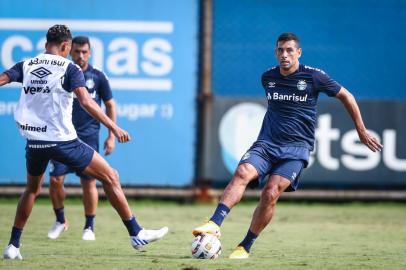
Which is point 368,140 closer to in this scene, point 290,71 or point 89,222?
point 290,71

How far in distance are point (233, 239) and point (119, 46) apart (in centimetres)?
572

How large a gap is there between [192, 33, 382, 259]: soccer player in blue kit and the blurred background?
6688 millimetres

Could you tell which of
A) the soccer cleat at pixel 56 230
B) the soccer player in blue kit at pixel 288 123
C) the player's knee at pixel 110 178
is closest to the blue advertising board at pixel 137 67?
the soccer cleat at pixel 56 230

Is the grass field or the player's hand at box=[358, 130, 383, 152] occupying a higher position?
the player's hand at box=[358, 130, 383, 152]

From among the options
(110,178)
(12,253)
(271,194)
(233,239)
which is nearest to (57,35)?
(110,178)

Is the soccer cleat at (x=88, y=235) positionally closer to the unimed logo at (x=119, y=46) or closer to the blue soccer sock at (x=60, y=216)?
the blue soccer sock at (x=60, y=216)

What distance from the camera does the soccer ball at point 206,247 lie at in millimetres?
9273

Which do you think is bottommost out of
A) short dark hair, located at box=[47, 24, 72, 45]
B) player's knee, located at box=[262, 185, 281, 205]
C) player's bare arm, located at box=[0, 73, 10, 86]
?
player's knee, located at box=[262, 185, 281, 205]

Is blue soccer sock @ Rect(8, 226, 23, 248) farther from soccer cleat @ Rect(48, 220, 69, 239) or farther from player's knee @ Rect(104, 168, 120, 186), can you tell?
soccer cleat @ Rect(48, 220, 69, 239)

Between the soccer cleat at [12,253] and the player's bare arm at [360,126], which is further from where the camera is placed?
the player's bare arm at [360,126]

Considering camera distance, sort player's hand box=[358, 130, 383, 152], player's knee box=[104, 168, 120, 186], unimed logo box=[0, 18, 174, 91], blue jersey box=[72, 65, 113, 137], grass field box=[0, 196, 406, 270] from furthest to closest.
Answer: unimed logo box=[0, 18, 174, 91] → blue jersey box=[72, 65, 113, 137] → player's hand box=[358, 130, 383, 152] → player's knee box=[104, 168, 120, 186] → grass field box=[0, 196, 406, 270]

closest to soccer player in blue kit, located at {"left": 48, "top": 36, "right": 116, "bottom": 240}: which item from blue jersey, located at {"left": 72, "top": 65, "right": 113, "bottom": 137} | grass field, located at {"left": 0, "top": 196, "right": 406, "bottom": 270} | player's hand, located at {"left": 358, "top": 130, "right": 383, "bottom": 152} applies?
blue jersey, located at {"left": 72, "top": 65, "right": 113, "bottom": 137}

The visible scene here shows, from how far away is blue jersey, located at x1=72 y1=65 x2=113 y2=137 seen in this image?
12.3m

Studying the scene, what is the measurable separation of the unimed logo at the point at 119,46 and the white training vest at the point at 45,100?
7284 millimetres
